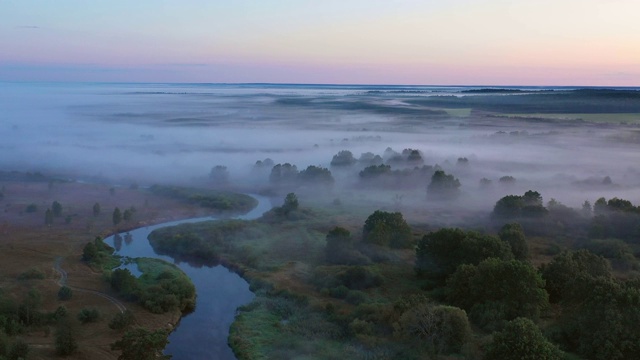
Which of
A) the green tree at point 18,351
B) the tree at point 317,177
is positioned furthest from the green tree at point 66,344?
the tree at point 317,177

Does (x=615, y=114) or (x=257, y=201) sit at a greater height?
(x=615, y=114)

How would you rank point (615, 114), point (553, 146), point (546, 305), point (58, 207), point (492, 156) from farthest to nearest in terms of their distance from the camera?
point (615, 114) < point (553, 146) < point (492, 156) < point (58, 207) < point (546, 305)

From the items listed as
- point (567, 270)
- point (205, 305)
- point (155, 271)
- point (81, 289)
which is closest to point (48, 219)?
point (155, 271)

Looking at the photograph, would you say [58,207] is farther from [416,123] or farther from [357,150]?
[416,123]

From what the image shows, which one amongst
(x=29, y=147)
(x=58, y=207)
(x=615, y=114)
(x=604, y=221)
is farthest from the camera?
(x=615, y=114)

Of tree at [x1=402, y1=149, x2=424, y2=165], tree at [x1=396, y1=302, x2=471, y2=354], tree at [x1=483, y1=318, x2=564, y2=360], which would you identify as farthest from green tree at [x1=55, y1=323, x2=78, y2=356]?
tree at [x1=402, y1=149, x2=424, y2=165]

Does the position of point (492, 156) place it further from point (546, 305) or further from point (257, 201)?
point (546, 305)

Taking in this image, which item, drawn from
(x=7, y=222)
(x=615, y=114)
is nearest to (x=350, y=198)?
(x=7, y=222)

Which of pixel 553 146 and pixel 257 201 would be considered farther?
pixel 553 146
